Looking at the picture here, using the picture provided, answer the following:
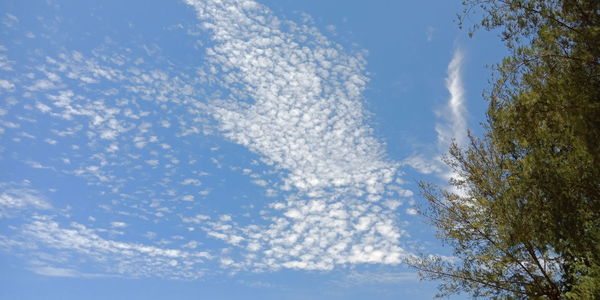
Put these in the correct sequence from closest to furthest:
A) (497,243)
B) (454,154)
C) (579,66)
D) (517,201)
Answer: (579,66) → (517,201) → (497,243) → (454,154)

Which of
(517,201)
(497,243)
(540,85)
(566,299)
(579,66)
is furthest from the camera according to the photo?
(497,243)

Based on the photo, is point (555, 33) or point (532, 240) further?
point (532, 240)

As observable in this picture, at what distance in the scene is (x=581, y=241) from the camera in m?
11.1

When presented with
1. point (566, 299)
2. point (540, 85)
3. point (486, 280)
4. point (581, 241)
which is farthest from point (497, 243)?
point (540, 85)

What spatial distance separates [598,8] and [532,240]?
23.0ft

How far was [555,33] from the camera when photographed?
1030cm

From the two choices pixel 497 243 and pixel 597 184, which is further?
pixel 497 243

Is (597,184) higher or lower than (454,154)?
lower

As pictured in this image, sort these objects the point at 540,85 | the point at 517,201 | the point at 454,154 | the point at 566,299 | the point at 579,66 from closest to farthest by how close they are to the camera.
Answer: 1. the point at 579,66
2. the point at 540,85
3. the point at 517,201
4. the point at 566,299
5. the point at 454,154

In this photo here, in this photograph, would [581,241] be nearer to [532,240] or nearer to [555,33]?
[532,240]

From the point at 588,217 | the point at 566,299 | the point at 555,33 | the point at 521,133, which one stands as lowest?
the point at 566,299

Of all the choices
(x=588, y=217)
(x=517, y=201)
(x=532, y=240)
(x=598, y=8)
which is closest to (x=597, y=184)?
(x=588, y=217)

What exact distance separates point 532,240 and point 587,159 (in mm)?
4243

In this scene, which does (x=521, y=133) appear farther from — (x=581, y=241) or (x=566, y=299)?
(x=566, y=299)
